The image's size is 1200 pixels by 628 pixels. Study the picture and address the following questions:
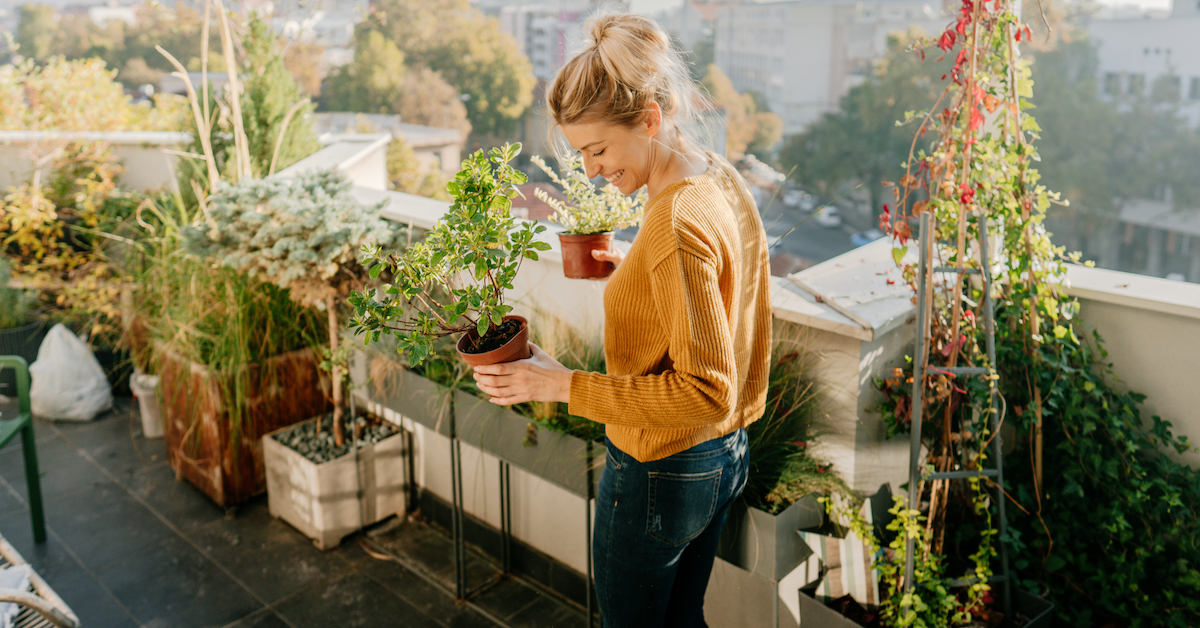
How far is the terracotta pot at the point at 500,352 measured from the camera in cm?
116

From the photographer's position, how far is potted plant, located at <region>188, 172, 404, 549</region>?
7.46ft

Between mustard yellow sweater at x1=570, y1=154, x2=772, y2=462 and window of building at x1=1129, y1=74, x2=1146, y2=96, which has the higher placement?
window of building at x1=1129, y1=74, x2=1146, y2=96

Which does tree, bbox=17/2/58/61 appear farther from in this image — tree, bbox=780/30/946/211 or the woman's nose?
the woman's nose

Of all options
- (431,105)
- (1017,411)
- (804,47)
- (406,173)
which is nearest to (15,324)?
(1017,411)

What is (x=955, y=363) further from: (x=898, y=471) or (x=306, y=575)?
(x=306, y=575)

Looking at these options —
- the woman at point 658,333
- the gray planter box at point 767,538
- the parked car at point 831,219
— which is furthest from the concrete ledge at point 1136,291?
the parked car at point 831,219

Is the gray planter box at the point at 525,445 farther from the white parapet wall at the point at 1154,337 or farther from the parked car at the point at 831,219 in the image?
the parked car at the point at 831,219

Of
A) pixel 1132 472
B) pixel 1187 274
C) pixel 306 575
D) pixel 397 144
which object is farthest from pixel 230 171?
pixel 1187 274

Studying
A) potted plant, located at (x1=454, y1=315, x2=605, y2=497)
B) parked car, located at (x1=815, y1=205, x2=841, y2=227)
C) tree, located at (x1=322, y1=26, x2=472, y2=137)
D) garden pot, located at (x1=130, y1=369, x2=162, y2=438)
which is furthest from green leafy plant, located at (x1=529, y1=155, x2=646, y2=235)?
parked car, located at (x1=815, y1=205, x2=841, y2=227)

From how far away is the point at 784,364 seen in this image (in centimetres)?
182

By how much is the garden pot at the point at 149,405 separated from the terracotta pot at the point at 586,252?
2.74m

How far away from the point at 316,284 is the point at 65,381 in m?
2.27

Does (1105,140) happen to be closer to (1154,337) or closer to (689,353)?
(1154,337)

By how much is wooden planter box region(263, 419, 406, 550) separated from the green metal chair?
0.76m
